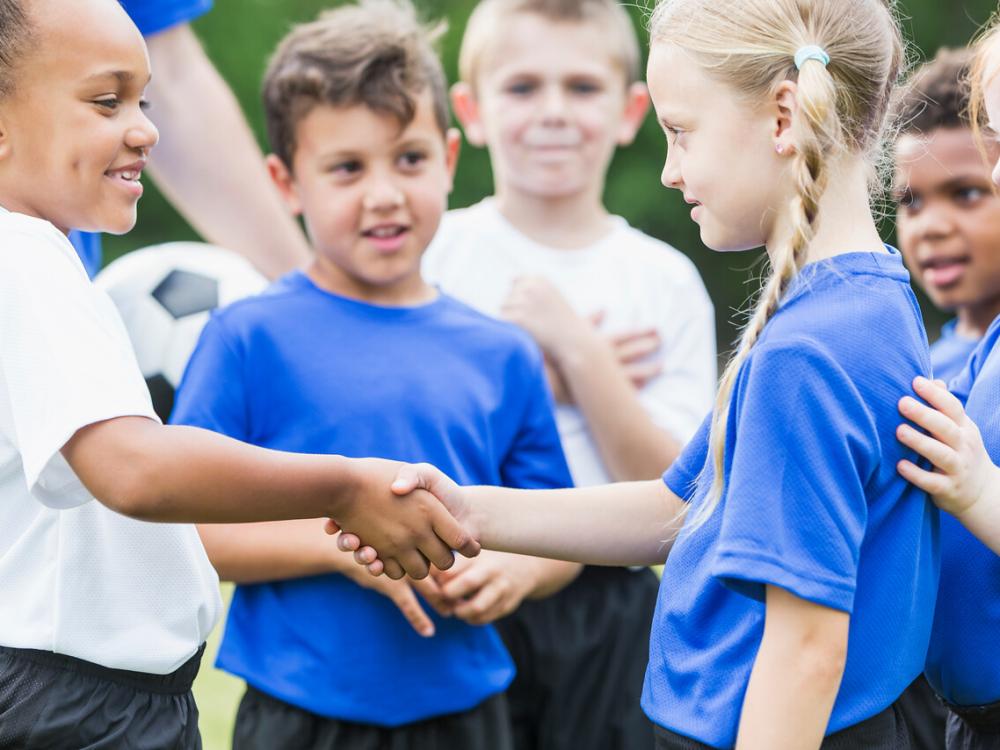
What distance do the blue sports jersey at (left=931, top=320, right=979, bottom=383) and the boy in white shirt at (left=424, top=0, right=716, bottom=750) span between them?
0.64m

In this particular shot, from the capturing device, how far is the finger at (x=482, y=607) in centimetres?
265

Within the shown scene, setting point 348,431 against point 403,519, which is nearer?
point 403,519

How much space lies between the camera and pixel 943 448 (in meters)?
1.87

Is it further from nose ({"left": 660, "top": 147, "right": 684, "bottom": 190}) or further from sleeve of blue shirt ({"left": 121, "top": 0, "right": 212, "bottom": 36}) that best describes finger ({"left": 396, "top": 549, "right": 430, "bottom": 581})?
sleeve of blue shirt ({"left": 121, "top": 0, "right": 212, "bottom": 36})

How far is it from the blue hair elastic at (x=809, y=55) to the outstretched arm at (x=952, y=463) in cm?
50

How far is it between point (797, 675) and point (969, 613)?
49cm

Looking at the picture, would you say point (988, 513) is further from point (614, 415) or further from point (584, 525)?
point (614, 415)

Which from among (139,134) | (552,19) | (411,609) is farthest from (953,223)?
(139,134)

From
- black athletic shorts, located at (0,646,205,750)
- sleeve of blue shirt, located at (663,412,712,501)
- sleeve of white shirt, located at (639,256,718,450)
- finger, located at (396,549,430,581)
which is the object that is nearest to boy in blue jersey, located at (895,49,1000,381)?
sleeve of white shirt, located at (639,256,718,450)

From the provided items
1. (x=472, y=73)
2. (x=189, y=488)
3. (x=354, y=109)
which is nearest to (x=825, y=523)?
(x=189, y=488)

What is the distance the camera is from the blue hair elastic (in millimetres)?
1903

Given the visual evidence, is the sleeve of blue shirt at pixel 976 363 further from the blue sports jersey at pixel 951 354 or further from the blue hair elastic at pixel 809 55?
the blue sports jersey at pixel 951 354

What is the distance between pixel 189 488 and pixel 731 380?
845 mm

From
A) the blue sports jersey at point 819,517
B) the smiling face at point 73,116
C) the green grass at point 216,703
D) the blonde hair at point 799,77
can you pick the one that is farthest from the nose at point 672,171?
the green grass at point 216,703
